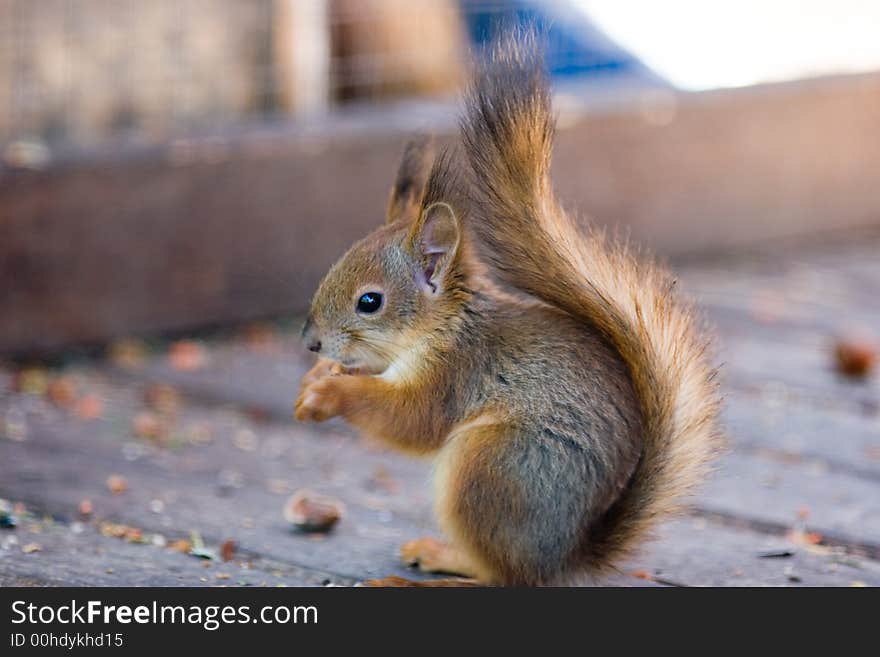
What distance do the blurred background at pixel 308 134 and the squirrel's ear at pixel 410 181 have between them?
710 mm

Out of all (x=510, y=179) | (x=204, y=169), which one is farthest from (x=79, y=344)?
(x=510, y=179)

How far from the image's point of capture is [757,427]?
2986 millimetres

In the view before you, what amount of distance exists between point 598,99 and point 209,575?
2405 mm

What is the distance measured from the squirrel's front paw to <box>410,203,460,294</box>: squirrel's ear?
0.19 m

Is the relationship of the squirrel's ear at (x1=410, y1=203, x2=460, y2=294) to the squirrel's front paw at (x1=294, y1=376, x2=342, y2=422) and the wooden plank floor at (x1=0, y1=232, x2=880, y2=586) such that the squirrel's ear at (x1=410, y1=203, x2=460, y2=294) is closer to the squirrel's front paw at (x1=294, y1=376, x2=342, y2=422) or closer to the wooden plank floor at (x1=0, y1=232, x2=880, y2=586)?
the squirrel's front paw at (x1=294, y1=376, x2=342, y2=422)

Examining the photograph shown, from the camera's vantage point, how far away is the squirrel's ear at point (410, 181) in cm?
214

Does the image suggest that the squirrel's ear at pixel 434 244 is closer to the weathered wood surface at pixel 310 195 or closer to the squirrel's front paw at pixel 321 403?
the squirrel's front paw at pixel 321 403

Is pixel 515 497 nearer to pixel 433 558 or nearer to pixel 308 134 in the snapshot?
pixel 433 558

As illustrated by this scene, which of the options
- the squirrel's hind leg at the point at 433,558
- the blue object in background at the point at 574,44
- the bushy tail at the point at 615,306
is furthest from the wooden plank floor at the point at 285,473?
the blue object in background at the point at 574,44

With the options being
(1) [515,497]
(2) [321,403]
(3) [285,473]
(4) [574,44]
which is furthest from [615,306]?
(4) [574,44]

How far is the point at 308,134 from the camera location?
3.59 meters

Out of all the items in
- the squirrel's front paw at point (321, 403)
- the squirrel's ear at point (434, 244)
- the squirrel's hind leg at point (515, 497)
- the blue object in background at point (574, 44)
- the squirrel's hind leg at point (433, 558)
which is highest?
the blue object in background at point (574, 44)

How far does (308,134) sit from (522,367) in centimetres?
181

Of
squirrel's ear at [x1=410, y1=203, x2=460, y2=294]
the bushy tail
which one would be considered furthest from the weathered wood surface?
the bushy tail
